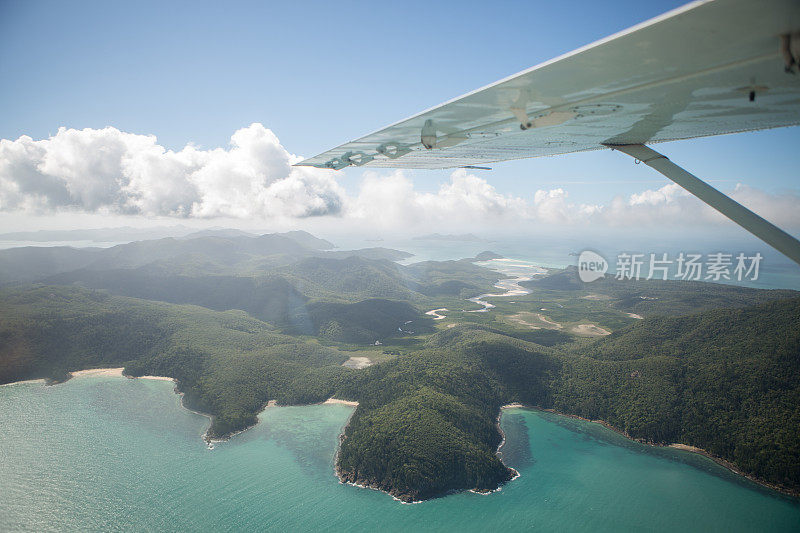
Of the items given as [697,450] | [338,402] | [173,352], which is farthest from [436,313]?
[697,450]

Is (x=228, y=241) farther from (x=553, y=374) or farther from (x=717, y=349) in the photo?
(x=717, y=349)

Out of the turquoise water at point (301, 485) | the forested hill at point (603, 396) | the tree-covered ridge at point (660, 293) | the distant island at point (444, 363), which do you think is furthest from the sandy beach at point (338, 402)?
the tree-covered ridge at point (660, 293)

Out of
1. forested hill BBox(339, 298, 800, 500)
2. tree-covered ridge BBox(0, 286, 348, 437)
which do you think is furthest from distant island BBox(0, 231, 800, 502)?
tree-covered ridge BBox(0, 286, 348, 437)

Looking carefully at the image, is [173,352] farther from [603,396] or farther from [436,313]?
[603,396]

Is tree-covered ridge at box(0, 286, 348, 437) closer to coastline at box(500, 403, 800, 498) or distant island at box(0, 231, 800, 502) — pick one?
distant island at box(0, 231, 800, 502)

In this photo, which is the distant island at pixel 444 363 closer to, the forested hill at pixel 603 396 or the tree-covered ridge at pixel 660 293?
the forested hill at pixel 603 396

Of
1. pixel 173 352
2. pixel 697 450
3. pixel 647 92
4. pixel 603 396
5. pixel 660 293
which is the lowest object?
pixel 697 450
